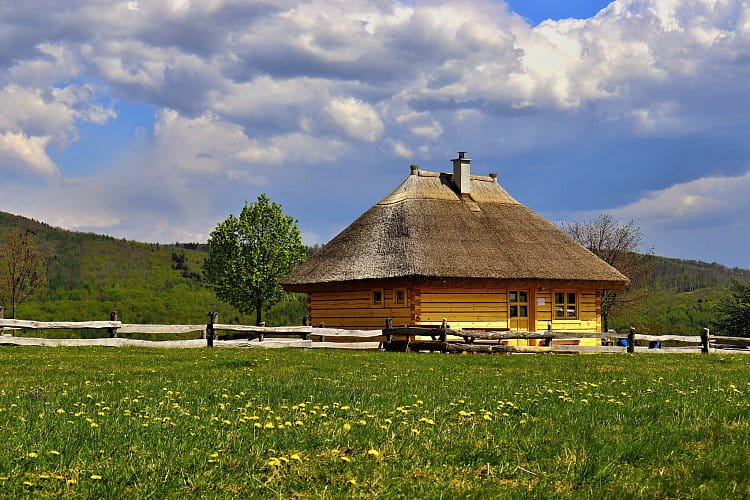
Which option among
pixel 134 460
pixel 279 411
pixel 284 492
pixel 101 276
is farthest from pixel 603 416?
pixel 101 276

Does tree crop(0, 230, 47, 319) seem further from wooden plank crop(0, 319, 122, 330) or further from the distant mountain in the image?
the distant mountain

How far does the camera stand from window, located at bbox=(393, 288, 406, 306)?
3169 cm

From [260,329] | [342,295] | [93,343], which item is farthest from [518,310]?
[93,343]

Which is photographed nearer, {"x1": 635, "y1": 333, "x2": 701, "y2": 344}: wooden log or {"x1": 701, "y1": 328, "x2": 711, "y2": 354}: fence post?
{"x1": 635, "y1": 333, "x2": 701, "y2": 344}: wooden log

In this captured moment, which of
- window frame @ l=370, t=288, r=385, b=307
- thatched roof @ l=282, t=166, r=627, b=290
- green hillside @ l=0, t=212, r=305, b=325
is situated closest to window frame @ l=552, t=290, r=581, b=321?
thatched roof @ l=282, t=166, r=627, b=290

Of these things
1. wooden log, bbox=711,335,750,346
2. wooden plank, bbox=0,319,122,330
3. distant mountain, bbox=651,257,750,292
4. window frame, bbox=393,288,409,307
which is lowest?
wooden log, bbox=711,335,750,346

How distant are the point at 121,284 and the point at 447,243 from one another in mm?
63896

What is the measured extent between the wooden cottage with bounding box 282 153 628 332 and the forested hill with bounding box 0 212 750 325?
29.8 m

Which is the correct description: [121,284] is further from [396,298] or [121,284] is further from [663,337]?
[663,337]

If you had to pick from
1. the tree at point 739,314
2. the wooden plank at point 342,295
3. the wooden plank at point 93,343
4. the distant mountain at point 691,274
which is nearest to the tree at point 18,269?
the wooden plank at point 342,295

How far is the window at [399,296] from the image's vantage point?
104 ft

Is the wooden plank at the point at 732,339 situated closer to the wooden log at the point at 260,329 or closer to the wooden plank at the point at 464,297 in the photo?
the wooden plank at the point at 464,297

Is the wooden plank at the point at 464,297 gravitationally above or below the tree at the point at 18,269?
below

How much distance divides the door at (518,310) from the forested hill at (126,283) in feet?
110
